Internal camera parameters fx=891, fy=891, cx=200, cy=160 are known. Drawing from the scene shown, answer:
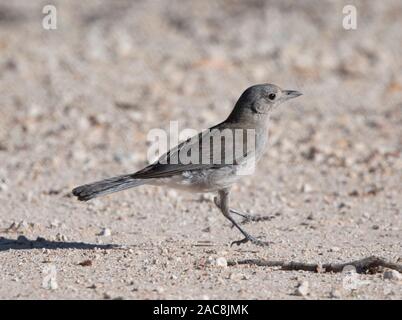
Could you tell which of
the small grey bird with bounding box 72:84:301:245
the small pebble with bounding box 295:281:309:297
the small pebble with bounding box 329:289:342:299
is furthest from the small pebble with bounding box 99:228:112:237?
the small pebble with bounding box 329:289:342:299

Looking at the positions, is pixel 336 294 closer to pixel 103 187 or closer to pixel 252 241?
pixel 252 241

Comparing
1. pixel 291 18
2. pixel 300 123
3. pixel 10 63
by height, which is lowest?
pixel 300 123

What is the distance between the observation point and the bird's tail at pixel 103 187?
24.7 feet

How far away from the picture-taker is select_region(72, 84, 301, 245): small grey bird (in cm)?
772

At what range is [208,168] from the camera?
7926mm

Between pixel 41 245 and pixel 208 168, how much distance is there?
1613 mm

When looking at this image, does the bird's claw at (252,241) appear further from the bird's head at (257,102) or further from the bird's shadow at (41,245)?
the bird's head at (257,102)

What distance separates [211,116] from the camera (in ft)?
41.7

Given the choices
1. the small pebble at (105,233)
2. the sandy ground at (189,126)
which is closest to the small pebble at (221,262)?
the sandy ground at (189,126)

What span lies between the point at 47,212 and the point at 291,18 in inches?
356

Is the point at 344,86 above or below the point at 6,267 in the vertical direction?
above

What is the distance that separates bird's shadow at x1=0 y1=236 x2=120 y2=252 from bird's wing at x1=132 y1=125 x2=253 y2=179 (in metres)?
0.71
